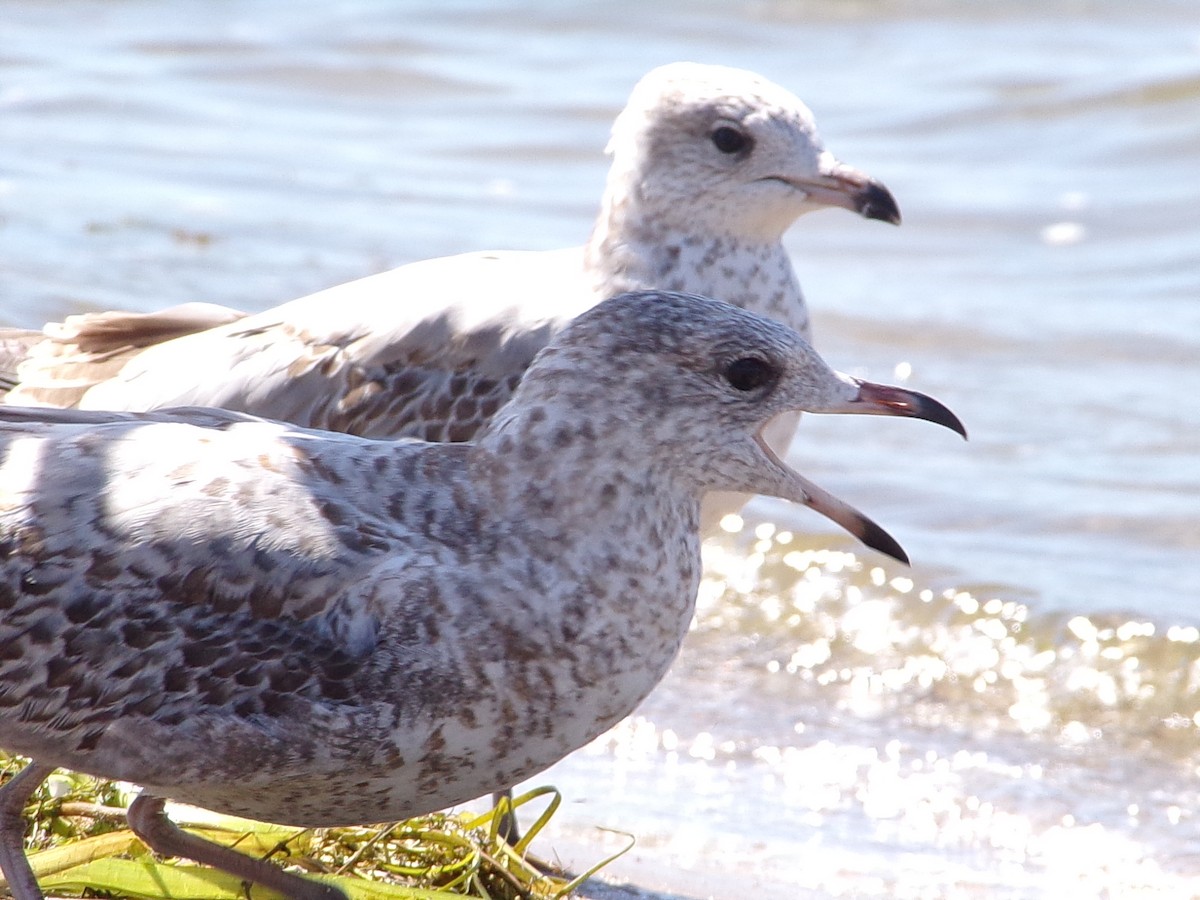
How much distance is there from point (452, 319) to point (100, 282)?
473 cm

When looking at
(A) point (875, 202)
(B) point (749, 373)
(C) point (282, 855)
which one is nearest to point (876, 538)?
(B) point (749, 373)

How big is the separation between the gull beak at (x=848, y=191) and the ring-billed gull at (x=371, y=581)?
5.51 feet

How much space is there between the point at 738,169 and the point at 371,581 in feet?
7.52

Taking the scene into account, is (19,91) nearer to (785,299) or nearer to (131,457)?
(785,299)

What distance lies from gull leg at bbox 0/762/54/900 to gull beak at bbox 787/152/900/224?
2.61 metres

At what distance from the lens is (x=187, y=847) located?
3.95 m

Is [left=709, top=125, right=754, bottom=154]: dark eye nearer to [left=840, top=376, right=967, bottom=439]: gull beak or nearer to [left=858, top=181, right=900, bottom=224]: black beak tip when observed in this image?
[left=858, top=181, right=900, bottom=224]: black beak tip

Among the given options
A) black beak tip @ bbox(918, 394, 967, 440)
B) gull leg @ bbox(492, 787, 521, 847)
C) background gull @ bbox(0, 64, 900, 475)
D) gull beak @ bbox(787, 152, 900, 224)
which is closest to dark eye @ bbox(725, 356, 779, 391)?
black beak tip @ bbox(918, 394, 967, 440)

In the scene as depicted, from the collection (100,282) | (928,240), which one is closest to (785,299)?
(100,282)

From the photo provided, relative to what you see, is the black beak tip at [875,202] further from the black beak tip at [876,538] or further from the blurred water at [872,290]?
the black beak tip at [876,538]

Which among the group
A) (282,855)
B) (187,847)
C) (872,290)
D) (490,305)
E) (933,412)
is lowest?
(872,290)

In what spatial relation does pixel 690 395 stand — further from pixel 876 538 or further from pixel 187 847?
pixel 187 847

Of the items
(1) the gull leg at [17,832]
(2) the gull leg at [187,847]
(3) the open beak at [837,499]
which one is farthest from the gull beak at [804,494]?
(1) the gull leg at [17,832]

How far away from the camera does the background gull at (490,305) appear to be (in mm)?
5129
